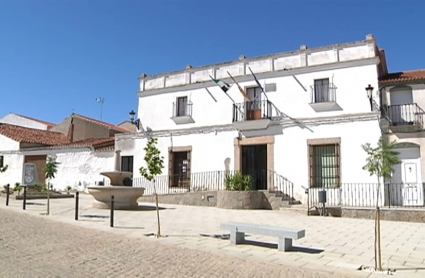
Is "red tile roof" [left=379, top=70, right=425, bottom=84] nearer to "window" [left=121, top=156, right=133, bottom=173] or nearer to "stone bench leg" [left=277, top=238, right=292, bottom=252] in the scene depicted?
"stone bench leg" [left=277, top=238, right=292, bottom=252]

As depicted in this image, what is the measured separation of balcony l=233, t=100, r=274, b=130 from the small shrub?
2575mm

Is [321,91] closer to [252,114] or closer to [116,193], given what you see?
[252,114]

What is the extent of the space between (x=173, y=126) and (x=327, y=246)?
504 inches

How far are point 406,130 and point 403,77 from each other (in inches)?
97.1

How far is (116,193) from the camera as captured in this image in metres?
13.4

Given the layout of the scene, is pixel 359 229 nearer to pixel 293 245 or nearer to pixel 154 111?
pixel 293 245

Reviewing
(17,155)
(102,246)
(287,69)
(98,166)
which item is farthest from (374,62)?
(17,155)

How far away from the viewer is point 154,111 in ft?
65.4

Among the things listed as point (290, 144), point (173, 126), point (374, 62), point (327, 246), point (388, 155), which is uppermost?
point (374, 62)

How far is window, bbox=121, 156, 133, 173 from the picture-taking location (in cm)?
2038

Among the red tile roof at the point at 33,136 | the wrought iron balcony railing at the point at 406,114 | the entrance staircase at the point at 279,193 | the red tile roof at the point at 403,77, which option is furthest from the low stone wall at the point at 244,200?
the red tile roof at the point at 33,136

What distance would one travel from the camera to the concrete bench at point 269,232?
678 centimetres

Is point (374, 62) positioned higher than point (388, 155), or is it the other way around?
Result: point (374, 62)

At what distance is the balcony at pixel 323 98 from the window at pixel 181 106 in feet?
21.9
